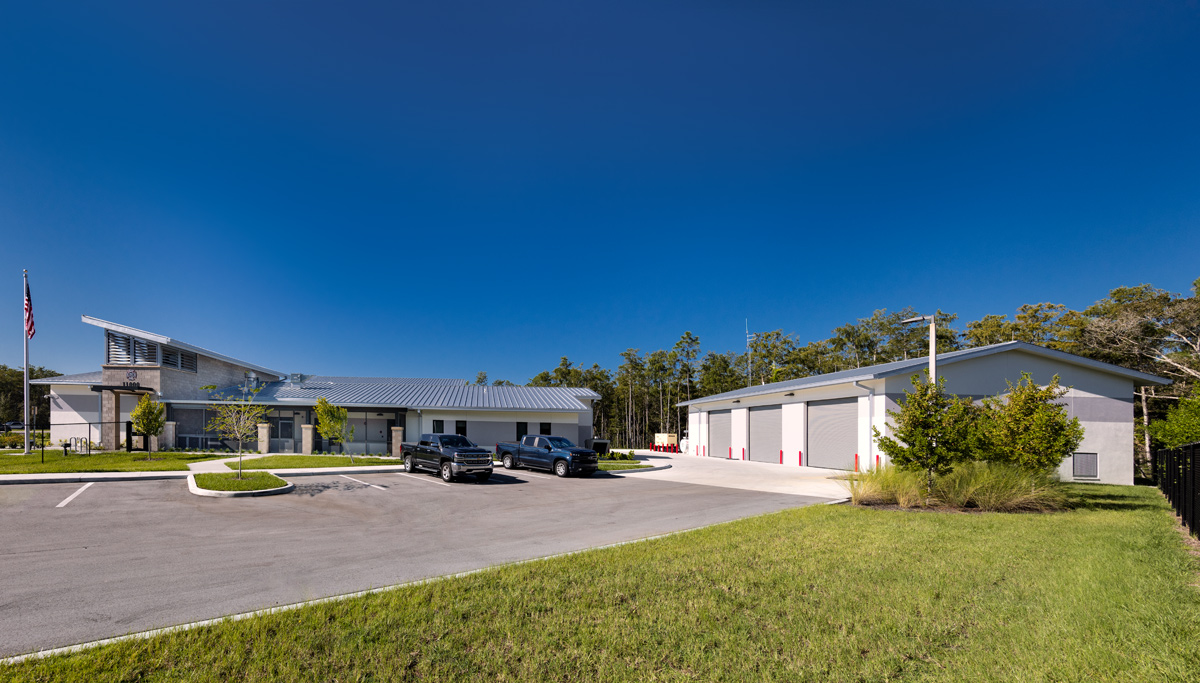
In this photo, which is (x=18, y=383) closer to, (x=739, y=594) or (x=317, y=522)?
(x=317, y=522)

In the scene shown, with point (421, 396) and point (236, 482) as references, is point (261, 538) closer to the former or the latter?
point (236, 482)

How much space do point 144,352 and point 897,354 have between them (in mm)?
58158

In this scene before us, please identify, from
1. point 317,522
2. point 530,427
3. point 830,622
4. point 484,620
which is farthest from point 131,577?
point 530,427

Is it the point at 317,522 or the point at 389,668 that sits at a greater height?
the point at 389,668

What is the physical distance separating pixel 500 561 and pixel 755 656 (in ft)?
14.5

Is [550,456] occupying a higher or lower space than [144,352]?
lower

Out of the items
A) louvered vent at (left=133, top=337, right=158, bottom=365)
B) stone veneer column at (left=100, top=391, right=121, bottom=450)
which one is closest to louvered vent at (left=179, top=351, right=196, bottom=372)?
louvered vent at (left=133, top=337, right=158, bottom=365)

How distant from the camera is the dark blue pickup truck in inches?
841

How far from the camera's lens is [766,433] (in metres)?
31.4

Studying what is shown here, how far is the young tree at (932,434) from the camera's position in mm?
13398

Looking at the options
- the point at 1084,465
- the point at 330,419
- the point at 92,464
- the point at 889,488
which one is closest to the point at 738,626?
the point at 889,488

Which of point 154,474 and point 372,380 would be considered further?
point 372,380

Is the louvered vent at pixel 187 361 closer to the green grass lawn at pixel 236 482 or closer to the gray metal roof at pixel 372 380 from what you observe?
the gray metal roof at pixel 372 380

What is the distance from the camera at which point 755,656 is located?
432 cm
